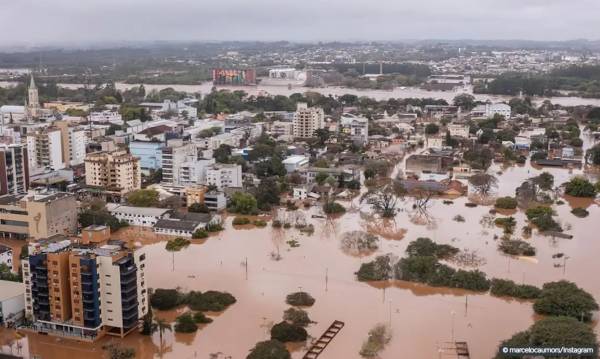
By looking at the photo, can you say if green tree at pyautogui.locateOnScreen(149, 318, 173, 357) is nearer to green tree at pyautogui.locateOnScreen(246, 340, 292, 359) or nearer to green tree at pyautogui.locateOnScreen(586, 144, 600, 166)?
green tree at pyautogui.locateOnScreen(246, 340, 292, 359)

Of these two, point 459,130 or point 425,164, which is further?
point 459,130

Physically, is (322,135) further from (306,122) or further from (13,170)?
(13,170)

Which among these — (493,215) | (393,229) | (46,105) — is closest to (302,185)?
(393,229)

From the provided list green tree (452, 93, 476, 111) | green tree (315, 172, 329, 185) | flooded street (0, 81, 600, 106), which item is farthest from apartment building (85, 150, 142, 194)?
flooded street (0, 81, 600, 106)

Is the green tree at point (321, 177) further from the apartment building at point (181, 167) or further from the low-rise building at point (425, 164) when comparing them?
the low-rise building at point (425, 164)

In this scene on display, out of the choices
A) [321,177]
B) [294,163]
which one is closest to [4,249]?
[321,177]

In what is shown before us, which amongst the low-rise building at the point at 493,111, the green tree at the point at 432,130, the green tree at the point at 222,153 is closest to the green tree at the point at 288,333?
the green tree at the point at 222,153
